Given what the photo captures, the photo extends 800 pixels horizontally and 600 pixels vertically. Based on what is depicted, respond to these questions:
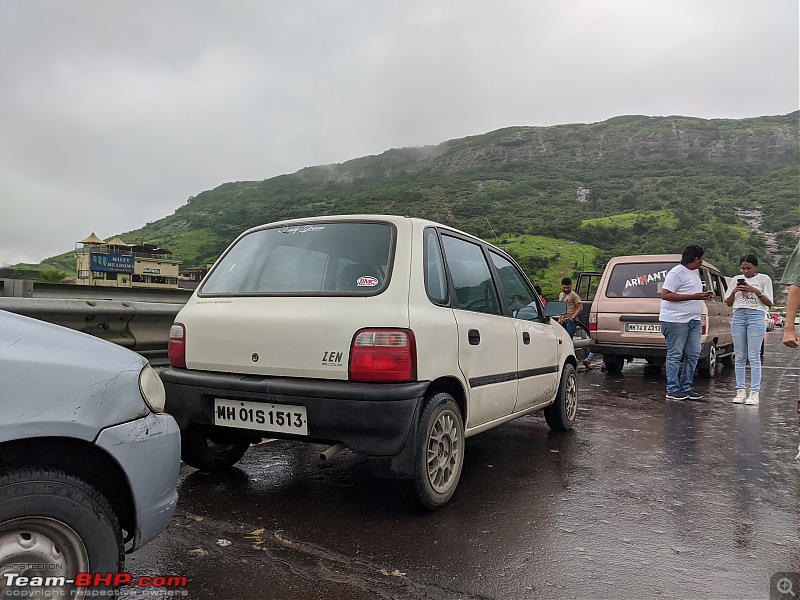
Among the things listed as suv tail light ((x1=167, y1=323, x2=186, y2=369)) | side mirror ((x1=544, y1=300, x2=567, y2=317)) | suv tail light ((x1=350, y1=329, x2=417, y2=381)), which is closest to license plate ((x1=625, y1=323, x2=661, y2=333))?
side mirror ((x1=544, y1=300, x2=567, y2=317))

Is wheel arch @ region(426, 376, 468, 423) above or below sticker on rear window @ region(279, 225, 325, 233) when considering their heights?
below

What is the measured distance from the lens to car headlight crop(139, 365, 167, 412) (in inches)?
80.0

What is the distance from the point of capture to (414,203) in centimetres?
8500

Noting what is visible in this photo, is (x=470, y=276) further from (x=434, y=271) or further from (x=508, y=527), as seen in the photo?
(x=508, y=527)

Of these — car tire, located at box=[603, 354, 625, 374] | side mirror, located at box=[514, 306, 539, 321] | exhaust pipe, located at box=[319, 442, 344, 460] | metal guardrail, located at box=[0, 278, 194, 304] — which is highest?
metal guardrail, located at box=[0, 278, 194, 304]

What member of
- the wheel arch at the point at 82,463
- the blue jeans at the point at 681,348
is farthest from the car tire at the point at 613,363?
the wheel arch at the point at 82,463

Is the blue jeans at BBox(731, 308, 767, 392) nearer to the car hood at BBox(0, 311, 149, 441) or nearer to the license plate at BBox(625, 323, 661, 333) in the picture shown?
the license plate at BBox(625, 323, 661, 333)

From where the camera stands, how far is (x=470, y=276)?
376 cm

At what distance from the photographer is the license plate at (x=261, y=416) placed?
293 centimetres

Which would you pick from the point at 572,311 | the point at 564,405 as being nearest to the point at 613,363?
the point at 572,311

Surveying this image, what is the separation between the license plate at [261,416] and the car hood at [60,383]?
1000 mm

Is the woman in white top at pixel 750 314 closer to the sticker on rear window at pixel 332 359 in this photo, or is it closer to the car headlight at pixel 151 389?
the sticker on rear window at pixel 332 359

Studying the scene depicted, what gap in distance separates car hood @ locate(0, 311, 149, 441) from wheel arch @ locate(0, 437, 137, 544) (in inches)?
3.1

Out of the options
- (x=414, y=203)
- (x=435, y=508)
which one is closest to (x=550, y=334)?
(x=435, y=508)
